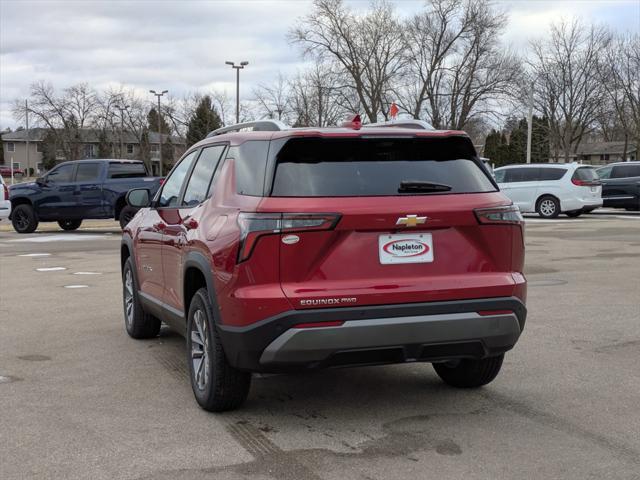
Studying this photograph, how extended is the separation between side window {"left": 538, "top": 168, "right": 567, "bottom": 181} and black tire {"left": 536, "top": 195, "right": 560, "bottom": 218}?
62 centimetres

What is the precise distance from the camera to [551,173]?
2355cm

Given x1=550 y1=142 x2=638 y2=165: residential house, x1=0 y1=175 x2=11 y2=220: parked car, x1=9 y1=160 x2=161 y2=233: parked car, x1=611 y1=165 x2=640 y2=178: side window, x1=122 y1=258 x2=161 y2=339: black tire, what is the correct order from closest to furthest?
x1=122 y1=258 x2=161 y2=339: black tire < x1=0 y1=175 x2=11 y2=220: parked car < x1=9 y1=160 x2=161 y2=233: parked car < x1=611 y1=165 x2=640 y2=178: side window < x1=550 y1=142 x2=638 y2=165: residential house

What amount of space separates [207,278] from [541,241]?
12560 mm

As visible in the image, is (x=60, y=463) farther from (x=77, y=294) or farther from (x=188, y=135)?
(x=188, y=135)

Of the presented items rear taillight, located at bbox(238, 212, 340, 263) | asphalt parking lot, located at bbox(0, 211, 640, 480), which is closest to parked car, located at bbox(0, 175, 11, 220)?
asphalt parking lot, located at bbox(0, 211, 640, 480)

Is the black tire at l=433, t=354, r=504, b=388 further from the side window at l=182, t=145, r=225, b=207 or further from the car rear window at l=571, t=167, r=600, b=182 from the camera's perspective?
the car rear window at l=571, t=167, r=600, b=182

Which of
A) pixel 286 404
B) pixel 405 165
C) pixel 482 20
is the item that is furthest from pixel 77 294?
pixel 482 20

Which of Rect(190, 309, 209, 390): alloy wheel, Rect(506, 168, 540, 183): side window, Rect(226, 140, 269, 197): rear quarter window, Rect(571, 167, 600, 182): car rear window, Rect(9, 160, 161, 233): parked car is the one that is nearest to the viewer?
Rect(226, 140, 269, 197): rear quarter window

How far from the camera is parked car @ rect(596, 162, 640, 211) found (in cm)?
2584

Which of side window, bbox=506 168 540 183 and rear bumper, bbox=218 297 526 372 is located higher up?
side window, bbox=506 168 540 183

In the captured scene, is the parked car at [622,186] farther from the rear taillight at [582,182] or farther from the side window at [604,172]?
the rear taillight at [582,182]

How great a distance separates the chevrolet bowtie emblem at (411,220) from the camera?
414 centimetres

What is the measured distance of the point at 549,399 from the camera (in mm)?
4938

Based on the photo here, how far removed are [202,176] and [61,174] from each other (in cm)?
1579
